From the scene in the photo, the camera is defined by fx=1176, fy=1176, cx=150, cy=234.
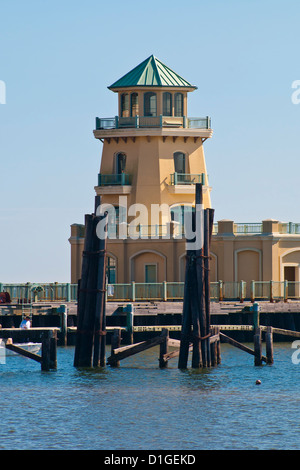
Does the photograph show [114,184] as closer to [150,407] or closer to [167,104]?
[167,104]

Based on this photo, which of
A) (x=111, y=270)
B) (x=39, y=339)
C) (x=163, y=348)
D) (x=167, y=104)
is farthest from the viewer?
(x=167, y=104)

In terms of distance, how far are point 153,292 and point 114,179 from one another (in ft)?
32.6

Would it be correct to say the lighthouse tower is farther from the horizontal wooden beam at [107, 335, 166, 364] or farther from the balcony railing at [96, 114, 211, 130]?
the horizontal wooden beam at [107, 335, 166, 364]

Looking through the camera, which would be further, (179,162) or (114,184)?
(179,162)

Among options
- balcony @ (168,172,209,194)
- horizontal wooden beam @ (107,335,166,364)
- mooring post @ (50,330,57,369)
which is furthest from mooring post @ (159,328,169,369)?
balcony @ (168,172,209,194)

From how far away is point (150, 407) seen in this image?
39.7 metres

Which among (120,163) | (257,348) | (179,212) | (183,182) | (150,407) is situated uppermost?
(120,163)

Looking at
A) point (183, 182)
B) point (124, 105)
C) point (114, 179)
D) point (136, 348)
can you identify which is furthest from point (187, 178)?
point (136, 348)

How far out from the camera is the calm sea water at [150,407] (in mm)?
34719

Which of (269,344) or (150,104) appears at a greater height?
(150,104)

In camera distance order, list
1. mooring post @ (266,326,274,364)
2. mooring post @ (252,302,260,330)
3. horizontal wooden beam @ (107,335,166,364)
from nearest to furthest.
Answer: horizontal wooden beam @ (107,335,166,364) < mooring post @ (266,326,274,364) < mooring post @ (252,302,260,330)

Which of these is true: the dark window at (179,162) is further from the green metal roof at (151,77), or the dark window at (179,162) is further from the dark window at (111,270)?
the dark window at (111,270)

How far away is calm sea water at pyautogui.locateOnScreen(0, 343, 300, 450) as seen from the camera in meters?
34.7
